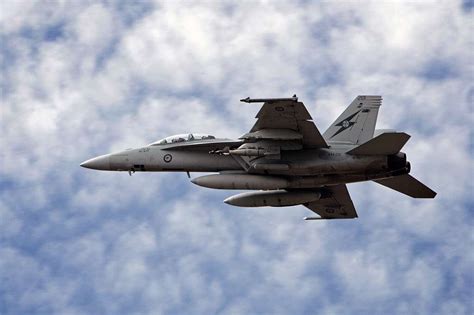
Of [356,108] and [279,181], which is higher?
[356,108]

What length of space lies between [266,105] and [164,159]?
707 centimetres

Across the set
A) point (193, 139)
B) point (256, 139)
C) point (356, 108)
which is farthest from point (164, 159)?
point (356, 108)

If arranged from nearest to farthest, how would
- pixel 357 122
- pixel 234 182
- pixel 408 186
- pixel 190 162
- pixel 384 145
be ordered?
pixel 384 145
pixel 234 182
pixel 357 122
pixel 190 162
pixel 408 186

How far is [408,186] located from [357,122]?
395 centimetres

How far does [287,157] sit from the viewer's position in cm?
4338

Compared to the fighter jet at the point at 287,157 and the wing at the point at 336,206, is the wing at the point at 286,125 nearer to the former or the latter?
the fighter jet at the point at 287,157

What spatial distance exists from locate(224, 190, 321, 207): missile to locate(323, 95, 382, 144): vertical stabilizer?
3.38 metres

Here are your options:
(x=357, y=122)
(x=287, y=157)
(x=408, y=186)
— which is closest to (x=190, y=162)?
(x=287, y=157)

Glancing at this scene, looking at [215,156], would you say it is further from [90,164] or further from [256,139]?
[90,164]

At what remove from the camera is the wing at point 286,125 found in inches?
1596

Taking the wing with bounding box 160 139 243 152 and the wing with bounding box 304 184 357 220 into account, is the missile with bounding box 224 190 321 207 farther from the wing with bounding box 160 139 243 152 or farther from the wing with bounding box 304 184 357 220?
the wing with bounding box 160 139 243 152

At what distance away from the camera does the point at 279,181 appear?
44.1m

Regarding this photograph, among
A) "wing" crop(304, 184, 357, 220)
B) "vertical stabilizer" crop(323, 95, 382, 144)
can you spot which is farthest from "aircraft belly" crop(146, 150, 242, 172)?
"wing" crop(304, 184, 357, 220)

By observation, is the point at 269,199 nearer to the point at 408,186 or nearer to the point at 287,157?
the point at 287,157
